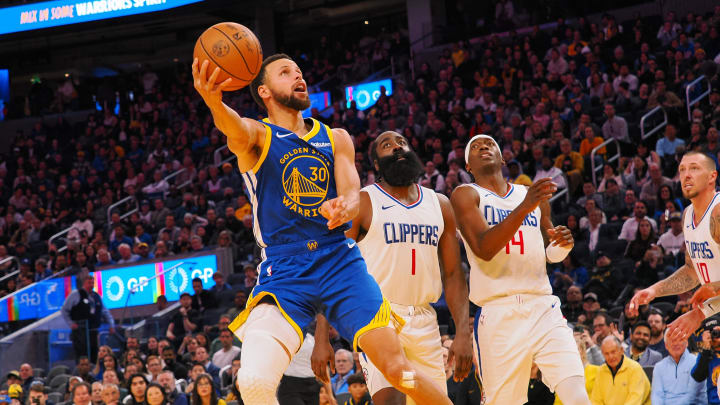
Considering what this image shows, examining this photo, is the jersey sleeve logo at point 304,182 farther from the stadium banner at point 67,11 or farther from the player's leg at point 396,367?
the stadium banner at point 67,11

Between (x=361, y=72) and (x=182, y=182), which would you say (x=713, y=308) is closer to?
(x=182, y=182)

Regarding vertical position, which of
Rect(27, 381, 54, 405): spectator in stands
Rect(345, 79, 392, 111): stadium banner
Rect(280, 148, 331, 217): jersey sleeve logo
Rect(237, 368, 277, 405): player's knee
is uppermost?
Rect(345, 79, 392, 111): stadium banner

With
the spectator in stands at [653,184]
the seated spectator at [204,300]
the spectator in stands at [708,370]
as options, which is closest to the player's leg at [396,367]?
the spectator in stands at [708,370]

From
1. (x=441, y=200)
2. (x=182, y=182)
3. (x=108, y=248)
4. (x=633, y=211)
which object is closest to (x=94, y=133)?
(x=182, y=182)

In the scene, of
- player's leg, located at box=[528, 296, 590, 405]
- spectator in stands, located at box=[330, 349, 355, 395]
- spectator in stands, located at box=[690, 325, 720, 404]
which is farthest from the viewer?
spectator in stands, located at box=[330, 349, 355, 395]

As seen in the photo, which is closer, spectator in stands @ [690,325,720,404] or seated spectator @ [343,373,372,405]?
spectator in stands @ [690,325,720,404]

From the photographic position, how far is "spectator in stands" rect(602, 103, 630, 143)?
1550 cm

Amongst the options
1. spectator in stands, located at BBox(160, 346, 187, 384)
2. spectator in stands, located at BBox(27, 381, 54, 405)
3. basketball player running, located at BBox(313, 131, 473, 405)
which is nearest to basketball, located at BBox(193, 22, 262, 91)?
basketball player running, located at BBox(313, 131, 473, 405)

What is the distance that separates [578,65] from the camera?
18.1 m

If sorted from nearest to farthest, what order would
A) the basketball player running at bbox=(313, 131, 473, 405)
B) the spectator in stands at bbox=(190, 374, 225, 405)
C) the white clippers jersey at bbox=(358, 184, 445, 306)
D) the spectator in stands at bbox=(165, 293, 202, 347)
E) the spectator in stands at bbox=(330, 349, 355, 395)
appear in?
the basketball player running at bbox=(313, 131, 473, 405)
the white clippers jersey at bbox=(358, 184, 445, 306)
the spectator in stands at bbox=(190, 374, 225, 405)
the spectator in stands at bbox=(330, 349, 355, 395)
the spectator in stands at bbox=(165, 293, 202, 347)

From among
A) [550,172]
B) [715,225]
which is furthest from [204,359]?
[715,225]

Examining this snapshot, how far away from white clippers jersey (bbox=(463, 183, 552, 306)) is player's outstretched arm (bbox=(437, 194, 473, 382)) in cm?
15

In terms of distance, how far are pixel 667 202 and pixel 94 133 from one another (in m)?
17.9

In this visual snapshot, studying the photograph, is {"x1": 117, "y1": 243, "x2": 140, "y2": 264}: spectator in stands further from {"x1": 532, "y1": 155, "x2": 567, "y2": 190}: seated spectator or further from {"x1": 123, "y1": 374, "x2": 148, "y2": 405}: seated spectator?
{"x1": 532, "y1": 155, "x2": 567, "y2": 190}: seated spectator
